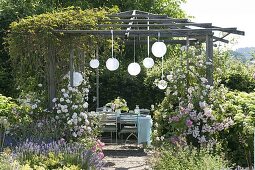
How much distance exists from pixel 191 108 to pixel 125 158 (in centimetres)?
249

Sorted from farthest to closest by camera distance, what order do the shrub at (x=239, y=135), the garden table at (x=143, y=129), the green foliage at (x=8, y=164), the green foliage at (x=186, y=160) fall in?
1. the garden table at (x=143, y=129)
2. the shrub at (x=239, y=135)
3. the green foliage at (x=186, y=160)
4. the green foliage at (x=8, y=164)

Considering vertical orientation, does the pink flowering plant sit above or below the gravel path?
above

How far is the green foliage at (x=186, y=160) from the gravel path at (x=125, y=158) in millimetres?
881

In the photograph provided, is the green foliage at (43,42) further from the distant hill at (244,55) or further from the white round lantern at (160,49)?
the distant hill at (244,55)

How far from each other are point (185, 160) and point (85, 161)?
1.19 meters

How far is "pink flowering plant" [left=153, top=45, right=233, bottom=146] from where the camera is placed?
707 centimetres

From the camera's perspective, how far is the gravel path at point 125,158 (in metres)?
8.26

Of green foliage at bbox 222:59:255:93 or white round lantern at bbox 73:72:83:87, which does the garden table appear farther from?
green foliage at bbox 222:59:255:93

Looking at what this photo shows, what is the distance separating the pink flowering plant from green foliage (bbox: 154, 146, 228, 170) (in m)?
0.29

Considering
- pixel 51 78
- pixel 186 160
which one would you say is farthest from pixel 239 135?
pixel 51 78

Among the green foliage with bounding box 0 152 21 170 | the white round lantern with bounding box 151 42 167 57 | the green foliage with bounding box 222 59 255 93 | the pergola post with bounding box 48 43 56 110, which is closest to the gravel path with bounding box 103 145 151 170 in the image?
→ the pergola post with bounding box 48 43 56 110

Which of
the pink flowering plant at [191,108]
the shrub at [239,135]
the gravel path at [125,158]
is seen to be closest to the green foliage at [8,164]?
the pink flowering plant at [191,108]

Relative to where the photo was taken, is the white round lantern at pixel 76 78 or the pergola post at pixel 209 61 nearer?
the pergola post at pixel 209 61

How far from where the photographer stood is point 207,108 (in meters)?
7.08
